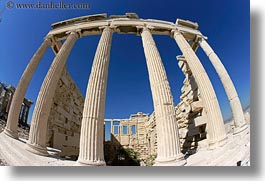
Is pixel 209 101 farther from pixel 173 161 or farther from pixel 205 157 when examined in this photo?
pixel 173 161

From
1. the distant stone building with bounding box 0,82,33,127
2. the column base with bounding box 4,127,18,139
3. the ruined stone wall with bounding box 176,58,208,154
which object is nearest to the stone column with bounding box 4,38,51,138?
the column base with bounding box 4,127,18,139

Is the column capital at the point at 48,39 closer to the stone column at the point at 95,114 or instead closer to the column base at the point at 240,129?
the stone column at the point at 95,114

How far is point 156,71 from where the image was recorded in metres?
4.95

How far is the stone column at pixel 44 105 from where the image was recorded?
455 cm

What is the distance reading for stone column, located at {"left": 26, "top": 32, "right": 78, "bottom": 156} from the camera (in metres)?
4.55

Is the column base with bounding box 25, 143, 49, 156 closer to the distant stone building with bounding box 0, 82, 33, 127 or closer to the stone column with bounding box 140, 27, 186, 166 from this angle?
the distant stone building with bounding box 0, 82, 33, 127

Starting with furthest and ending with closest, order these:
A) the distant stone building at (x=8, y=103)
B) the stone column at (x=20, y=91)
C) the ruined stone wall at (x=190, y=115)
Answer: the ruined stone wall at (x=190, y=115) → the stone column at (x=20, y=91) → the distant stone building at (x=8, y=103)

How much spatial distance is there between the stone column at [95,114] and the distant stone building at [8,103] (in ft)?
6.37

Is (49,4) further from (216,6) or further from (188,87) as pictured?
(188,87)

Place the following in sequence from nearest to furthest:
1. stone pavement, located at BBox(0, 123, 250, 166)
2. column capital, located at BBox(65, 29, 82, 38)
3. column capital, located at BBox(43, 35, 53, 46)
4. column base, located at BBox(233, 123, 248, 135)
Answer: stone pavement, located at BBox(0, 123, 250, 166), column base, located at BBox(233, 123, 248, 135), column capital, located at BBox(43, 35, 53, 46), column capital, located at BBox(65, 29, 82, 38)

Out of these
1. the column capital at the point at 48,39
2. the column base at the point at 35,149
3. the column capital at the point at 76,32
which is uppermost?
the column capital at the point at 76,32

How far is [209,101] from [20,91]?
5.32m

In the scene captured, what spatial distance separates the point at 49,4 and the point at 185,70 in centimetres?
546

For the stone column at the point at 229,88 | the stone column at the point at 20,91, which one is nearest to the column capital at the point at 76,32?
the stone column at the point at 20,91
